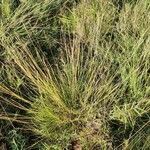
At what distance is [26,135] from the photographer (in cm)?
227

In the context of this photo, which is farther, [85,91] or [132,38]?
[132,38]

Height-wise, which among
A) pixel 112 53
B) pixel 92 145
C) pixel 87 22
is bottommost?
pixel 92 145

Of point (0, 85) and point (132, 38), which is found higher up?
point (0, 85)

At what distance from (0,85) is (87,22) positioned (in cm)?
77

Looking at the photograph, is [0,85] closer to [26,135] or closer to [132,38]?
[26,135]

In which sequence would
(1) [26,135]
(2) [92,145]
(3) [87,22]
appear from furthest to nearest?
(3) [87,22], (1) [26,135], (2) [92,145]

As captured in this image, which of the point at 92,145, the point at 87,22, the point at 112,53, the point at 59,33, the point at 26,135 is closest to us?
the point at 92,145

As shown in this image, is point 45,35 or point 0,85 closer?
point 0,85

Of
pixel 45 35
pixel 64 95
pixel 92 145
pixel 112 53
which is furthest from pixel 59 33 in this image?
pixel 92 145

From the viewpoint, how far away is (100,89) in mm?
2166

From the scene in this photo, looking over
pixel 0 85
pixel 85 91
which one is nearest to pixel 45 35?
pixel 0 85

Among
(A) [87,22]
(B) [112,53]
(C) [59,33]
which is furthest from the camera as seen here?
(C) [59,33]

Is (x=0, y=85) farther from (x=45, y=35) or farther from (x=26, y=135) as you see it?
(x=45, y=35)

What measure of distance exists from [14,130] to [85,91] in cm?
47
